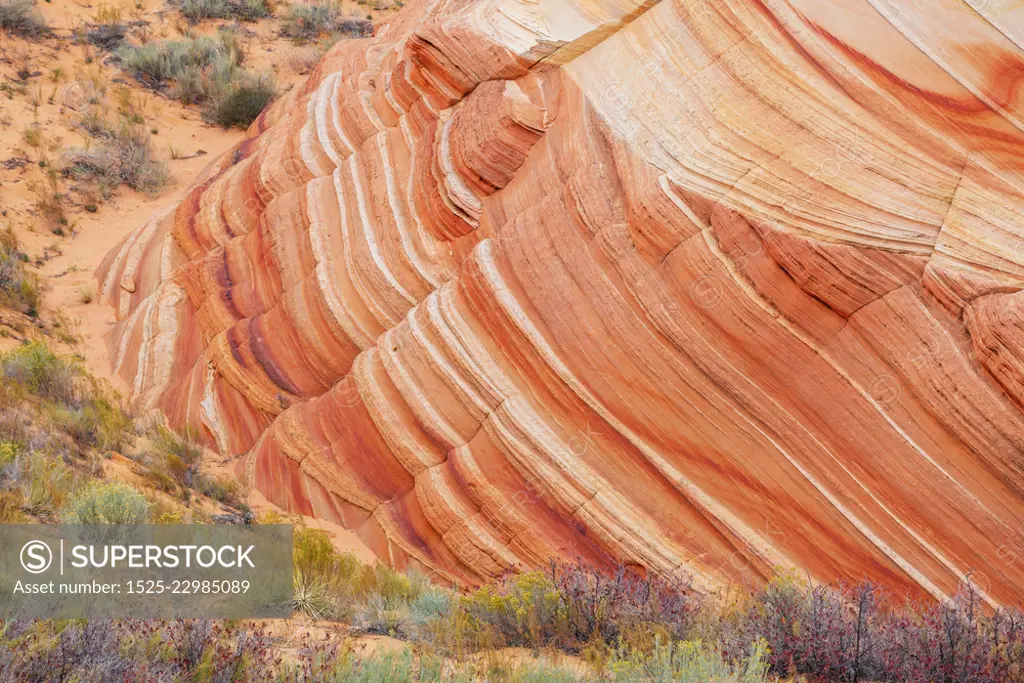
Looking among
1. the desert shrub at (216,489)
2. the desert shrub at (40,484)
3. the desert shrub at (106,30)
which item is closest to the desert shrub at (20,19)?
the desert shrub at (106,30)

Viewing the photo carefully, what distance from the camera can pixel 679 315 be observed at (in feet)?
18.9

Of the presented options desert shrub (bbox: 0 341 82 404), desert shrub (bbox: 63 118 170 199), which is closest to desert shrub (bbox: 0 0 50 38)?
desert shrub (bbox: 63 118 170 199)

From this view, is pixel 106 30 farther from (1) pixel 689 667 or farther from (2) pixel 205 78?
(1) pixel 689 667

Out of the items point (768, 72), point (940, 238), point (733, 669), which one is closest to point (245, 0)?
point (768, 72)

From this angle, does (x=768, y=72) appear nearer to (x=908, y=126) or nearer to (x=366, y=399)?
(x=908, y=126)

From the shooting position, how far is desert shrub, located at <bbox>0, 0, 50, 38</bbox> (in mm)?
14969

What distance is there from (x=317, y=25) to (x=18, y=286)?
9685 mm

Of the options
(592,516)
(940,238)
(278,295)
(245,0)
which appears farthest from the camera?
(245,0)

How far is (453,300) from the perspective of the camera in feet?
22.9

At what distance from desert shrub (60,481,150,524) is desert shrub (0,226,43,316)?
4.95 metres

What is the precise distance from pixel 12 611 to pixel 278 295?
195 inches

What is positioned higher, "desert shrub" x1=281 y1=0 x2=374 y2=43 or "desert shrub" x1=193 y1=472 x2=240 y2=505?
"desert shrub" x1=281 y1=0 x2=374 y2=43

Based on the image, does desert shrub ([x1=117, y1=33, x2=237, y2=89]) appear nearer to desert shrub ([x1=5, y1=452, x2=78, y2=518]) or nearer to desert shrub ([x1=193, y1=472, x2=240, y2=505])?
desert shrub ([x1=193, y1=472, x2=240, y2=505])

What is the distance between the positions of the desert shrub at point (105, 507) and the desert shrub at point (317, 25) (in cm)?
1367
